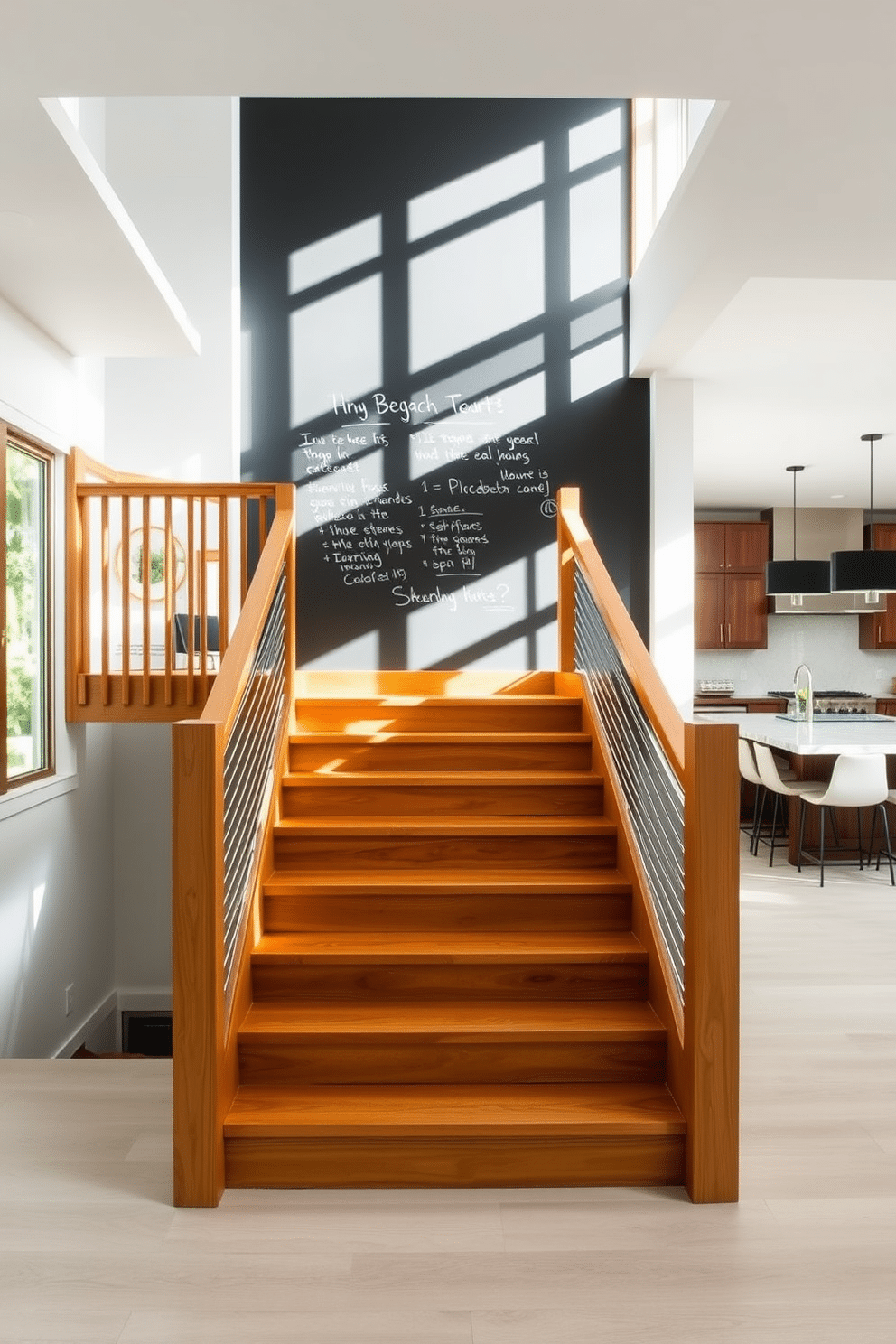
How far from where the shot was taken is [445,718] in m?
4.67

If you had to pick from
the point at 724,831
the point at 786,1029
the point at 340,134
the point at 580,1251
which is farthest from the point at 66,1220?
the point at 340,134

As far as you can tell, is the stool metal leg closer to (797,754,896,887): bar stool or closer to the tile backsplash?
(797,754,896,887): bar stool

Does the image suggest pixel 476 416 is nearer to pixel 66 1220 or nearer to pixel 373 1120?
pixel 373 1120

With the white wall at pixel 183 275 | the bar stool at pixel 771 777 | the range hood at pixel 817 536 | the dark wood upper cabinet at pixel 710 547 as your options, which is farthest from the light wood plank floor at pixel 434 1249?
the range hood at pixel 817 536

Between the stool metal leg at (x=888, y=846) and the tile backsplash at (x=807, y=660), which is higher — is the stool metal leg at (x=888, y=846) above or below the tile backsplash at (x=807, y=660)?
below

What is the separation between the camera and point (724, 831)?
267 centimetres

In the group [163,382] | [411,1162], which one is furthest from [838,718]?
[411,1162]

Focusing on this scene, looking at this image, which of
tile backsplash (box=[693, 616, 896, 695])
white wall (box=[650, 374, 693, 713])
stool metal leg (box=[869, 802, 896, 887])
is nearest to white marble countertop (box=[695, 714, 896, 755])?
stool metal leg (box=[869, 802, 896, 887])

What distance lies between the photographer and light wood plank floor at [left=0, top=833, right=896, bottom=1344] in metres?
2.17

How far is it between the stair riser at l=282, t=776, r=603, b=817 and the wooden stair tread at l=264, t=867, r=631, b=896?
1.20 ft

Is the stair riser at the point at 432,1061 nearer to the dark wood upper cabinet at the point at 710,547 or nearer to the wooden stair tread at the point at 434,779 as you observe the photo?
the wooden stair tread at the point at 434,779

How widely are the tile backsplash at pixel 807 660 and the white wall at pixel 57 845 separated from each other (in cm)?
667

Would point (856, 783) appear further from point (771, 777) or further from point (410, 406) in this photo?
point (410, 406)

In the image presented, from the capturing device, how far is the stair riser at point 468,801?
402cm
